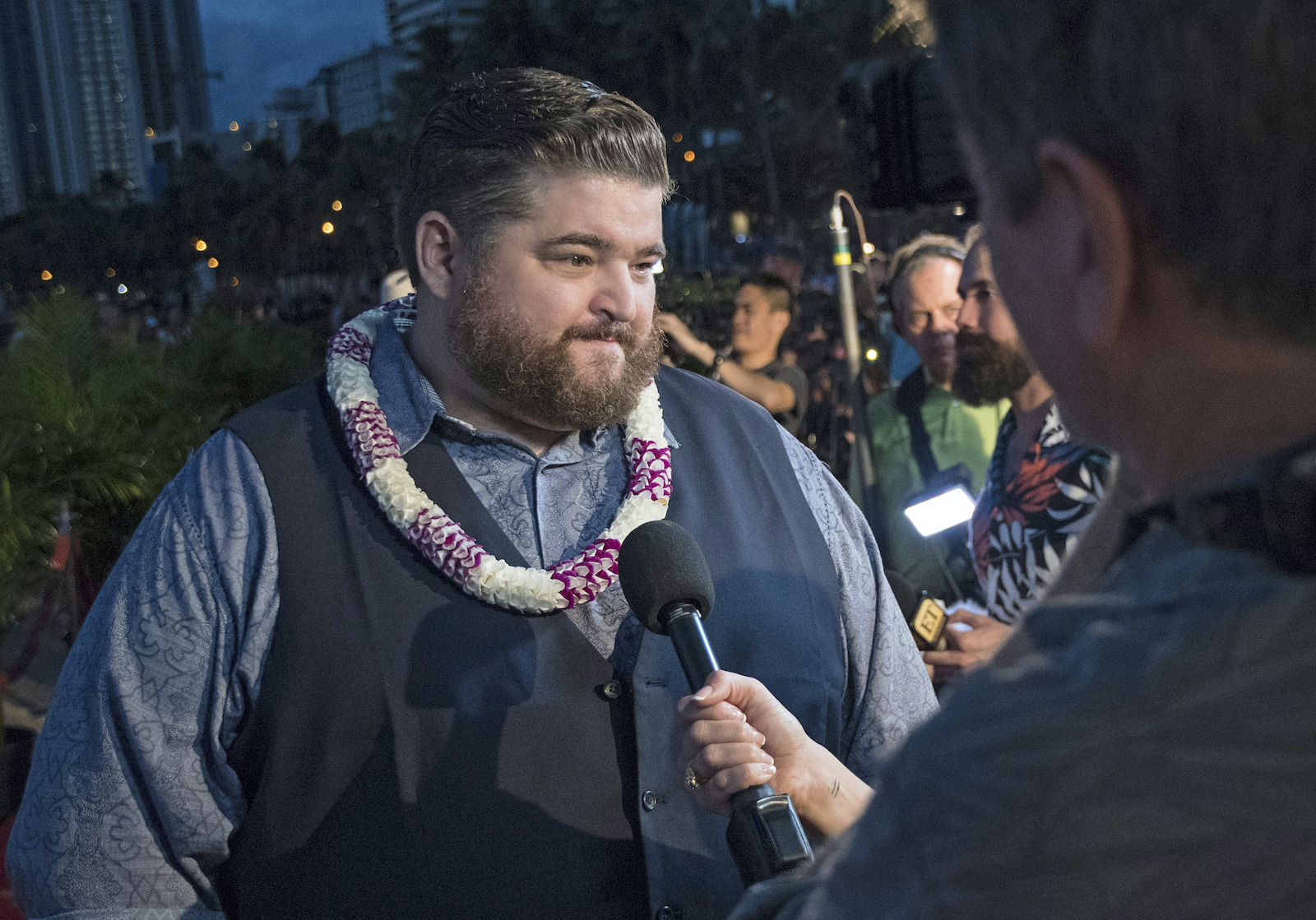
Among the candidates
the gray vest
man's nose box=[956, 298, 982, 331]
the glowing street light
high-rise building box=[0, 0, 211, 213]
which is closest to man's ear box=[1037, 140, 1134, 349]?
the gray vest

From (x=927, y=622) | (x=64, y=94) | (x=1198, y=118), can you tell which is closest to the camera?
(x=1198, y=118)

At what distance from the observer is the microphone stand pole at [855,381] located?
4802 millimetres

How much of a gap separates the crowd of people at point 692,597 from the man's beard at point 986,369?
106cm

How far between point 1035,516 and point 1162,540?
9.02ft

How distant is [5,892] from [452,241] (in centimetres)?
222

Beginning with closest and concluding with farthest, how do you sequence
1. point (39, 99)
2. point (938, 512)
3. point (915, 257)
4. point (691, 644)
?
point (691, 644)
point (938, 512)
point (915, 257)
point (39, 99)

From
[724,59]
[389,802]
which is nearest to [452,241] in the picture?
[389,802]

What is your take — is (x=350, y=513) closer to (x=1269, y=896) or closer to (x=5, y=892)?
(x=1269, y=896)

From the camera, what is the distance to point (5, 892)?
3172 mm

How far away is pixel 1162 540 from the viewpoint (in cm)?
66

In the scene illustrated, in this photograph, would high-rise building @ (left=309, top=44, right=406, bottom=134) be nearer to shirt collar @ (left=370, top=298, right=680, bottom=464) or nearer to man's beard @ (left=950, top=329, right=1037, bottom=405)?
man's beard @ (left=950, top=329, right=1037, bottom=405)

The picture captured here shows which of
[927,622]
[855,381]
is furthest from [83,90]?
[927,622]

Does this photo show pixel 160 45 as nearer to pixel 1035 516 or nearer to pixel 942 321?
pixel 942 321

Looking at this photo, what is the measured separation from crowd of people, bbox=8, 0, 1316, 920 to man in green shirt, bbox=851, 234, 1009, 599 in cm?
98
